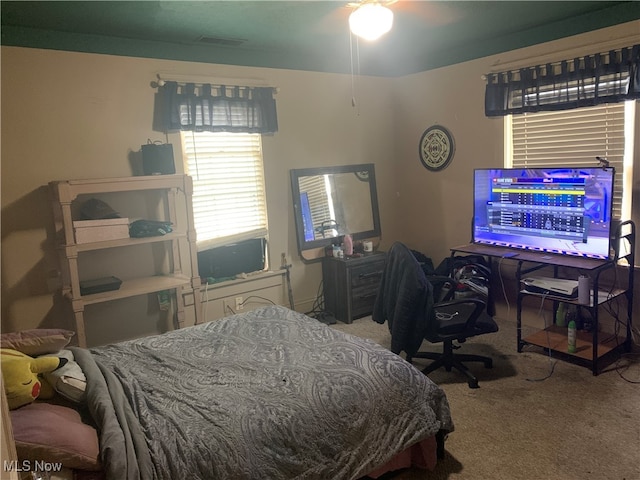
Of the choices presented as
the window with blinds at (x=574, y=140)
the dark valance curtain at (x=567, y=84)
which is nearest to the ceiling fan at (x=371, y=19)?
the dark valance curtain at (x=567, y=84)

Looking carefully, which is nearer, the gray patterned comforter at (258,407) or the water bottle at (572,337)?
the gray patterned comforter at (258,407)

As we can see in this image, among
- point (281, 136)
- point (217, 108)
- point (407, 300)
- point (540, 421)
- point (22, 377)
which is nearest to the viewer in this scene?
point (22, 377)

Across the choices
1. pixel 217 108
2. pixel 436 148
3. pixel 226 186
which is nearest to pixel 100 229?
pixel 226 186

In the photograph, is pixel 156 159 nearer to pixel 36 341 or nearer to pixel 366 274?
pixel 36 341

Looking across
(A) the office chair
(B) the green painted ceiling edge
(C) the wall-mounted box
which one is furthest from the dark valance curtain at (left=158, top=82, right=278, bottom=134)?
(A) the office chair

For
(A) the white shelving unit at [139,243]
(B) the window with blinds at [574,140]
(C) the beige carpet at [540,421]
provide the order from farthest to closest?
(B) the window with blinds at [574,140] < (A) the white shelving unit at [139,243] < (C) the beige carpet at [540,421]

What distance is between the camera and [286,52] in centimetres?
429

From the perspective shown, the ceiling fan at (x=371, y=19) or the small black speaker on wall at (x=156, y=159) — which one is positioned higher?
the ceiling fan at (x=371, y=19)

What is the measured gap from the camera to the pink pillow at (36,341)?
2.03m

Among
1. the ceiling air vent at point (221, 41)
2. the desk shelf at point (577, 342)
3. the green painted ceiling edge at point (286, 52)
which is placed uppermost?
the ceiling air vent at point (221, 41)

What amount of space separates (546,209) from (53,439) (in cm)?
336

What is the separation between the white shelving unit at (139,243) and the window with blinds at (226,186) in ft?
0.70

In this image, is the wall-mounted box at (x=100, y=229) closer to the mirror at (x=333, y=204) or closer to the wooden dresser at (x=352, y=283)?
the mirror at (x=333, y=204)

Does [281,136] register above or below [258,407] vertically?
above
